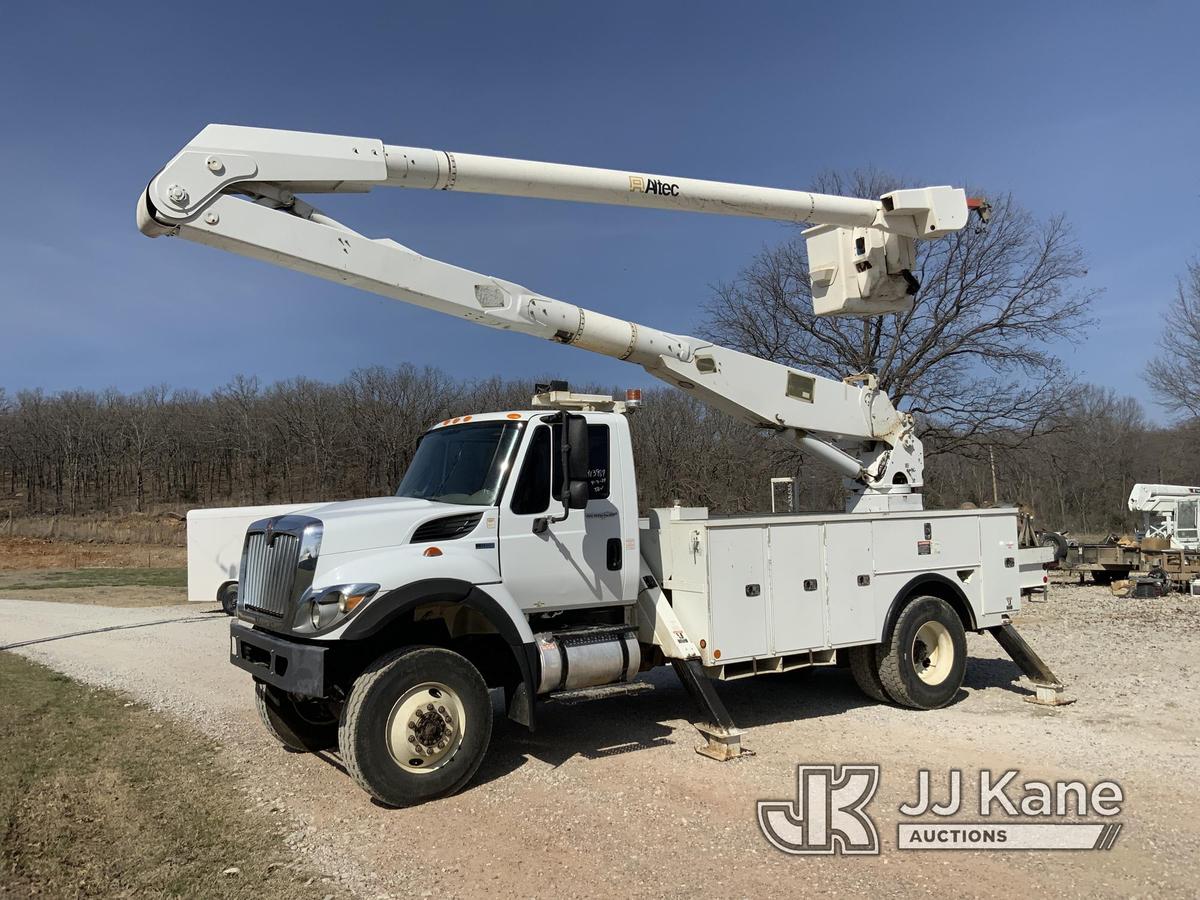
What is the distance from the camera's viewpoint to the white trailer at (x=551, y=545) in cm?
576

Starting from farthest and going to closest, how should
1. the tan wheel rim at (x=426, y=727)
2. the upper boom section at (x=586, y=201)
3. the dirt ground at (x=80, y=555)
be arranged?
the dirt ground at (x=80, y=555) → the upper boom section at (x=586, y=201) → the tan wheel rim at (x=426, y=727)

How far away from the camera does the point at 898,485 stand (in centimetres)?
936

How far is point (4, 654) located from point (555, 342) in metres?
10.7

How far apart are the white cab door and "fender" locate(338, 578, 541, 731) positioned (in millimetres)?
263

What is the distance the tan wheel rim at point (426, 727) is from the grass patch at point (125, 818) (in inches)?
35.6

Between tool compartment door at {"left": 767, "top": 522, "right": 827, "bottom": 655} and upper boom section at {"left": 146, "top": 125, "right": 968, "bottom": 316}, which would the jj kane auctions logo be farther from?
upper boom section at {"left": 146, "top": 125, "right": 968, "bottom": 316}

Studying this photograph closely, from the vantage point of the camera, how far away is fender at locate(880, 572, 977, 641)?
815 cm

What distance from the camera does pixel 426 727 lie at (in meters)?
5.76

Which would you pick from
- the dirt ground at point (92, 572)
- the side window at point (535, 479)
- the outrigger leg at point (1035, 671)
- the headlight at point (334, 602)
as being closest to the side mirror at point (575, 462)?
the side window at point (535, 479)

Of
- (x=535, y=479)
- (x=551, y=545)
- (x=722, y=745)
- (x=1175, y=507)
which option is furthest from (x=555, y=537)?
(x=1175, y=507)

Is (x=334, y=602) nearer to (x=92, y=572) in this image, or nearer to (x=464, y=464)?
(x=464, y=464)

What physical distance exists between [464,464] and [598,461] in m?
1.13

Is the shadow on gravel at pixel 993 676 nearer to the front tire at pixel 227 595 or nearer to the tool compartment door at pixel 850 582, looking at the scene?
the tool compartment door at pixel 850 582

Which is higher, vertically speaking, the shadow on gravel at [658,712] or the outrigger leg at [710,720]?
the outrigger leg at [710,720]
